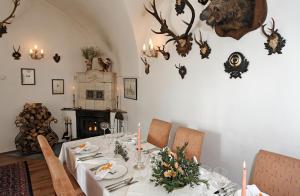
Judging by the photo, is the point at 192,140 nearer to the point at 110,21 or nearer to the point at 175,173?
the point at 175,173

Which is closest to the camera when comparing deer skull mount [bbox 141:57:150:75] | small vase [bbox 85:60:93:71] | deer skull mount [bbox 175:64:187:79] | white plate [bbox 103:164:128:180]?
white plate [bbox 103:164:128:180]

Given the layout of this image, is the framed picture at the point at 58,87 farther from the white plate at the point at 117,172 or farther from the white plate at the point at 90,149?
the white plate at the point at 117,172

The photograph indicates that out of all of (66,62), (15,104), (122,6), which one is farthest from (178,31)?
(15,104)

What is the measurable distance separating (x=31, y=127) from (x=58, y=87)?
1.00 metres

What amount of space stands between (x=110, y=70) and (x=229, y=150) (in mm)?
3134

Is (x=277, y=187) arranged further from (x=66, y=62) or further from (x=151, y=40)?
(x=66, y=62)

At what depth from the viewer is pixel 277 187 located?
1407 mm

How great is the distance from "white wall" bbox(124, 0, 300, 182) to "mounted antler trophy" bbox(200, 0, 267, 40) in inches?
3.3

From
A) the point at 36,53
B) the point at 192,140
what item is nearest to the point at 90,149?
the point at 192,140

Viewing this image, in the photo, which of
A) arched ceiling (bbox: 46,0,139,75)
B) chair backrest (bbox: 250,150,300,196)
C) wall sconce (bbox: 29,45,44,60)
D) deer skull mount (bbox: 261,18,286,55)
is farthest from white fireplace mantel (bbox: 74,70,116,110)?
chair backrest (bbox: 250,150,300,196)

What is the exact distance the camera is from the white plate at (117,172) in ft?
4.94

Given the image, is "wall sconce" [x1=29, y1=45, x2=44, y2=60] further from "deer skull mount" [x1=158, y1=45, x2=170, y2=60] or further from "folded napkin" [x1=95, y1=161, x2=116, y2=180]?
"folded napkin" [x1=95, y1=161, x2=116, y2=180]

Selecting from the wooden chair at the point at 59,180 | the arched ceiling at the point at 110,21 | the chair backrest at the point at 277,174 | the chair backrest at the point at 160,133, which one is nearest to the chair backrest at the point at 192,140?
the chair backrest at the point at 160,133

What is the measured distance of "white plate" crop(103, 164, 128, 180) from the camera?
1.51 meters
